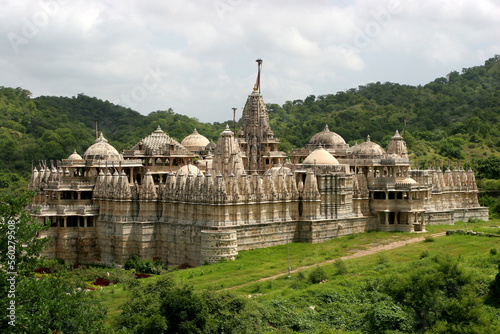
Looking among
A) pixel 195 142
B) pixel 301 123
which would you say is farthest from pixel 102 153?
pixel 301 123

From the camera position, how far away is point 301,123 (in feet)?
524

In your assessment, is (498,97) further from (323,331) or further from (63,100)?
(323,331)

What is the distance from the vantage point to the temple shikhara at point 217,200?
6016cm

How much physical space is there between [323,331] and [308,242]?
21.6m

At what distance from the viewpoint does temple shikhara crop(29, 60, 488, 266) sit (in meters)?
60.2

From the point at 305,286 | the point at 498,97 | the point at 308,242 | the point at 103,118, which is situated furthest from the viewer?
the point at 103,118

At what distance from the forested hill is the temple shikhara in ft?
113

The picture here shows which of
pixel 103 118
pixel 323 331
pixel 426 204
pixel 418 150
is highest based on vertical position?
pixel 103 118

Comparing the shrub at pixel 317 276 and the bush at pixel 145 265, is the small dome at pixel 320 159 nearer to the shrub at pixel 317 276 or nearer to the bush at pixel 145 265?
the bush at pixel 145 265

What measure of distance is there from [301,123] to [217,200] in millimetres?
102353

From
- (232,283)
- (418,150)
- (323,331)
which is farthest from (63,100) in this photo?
(323,331)

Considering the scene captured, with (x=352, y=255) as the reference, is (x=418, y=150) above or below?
above

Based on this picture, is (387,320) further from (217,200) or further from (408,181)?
(408,181)

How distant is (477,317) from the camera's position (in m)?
41.8
